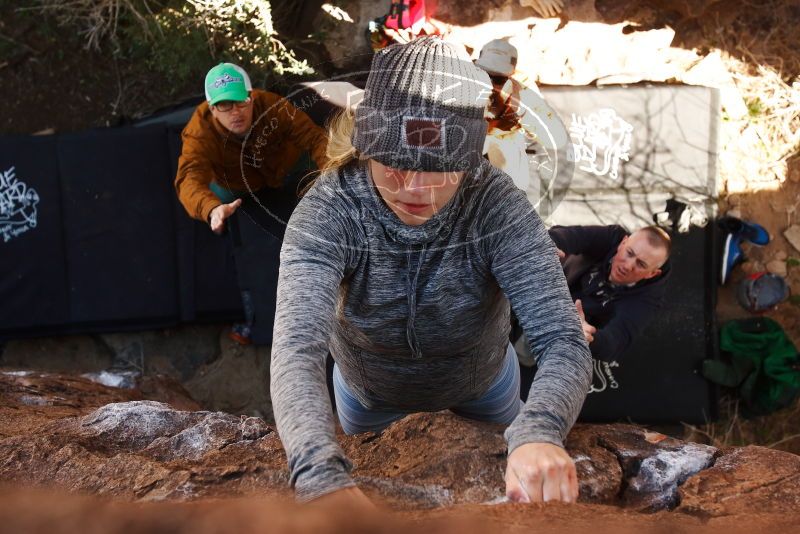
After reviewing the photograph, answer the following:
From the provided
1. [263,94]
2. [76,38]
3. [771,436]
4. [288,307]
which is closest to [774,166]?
[771,436]

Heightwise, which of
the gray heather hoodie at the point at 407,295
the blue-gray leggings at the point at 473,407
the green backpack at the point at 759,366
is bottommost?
the green backpack at the point at 759,366

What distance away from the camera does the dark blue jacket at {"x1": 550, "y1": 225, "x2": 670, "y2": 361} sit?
112 inches

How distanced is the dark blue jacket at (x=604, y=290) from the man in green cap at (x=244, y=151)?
124cm

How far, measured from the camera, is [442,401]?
1795 millimetres

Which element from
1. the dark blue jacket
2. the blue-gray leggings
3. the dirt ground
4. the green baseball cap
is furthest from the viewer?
the dirt ground

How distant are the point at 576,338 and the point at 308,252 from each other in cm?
49

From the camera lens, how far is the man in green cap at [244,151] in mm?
1613

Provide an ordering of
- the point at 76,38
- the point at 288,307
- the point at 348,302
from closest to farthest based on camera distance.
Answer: the point at 288,307
the point at 348,302
the point at 76,38

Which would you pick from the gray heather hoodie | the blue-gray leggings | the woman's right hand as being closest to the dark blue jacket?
the blue-gray leggings

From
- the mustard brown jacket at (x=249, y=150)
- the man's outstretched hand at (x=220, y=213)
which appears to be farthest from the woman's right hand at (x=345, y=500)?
the man's outstretched hand at (x=220, y=213)

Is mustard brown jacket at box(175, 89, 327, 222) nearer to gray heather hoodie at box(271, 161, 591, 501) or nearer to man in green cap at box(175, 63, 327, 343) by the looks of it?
man in green cap at box(175, 63, 327, 343)

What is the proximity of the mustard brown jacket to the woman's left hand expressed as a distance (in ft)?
2.33

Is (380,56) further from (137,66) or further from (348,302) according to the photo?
(137,66)

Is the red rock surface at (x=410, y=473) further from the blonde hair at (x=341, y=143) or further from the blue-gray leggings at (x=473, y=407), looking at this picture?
the blonde hair at (x=341, y=143)
